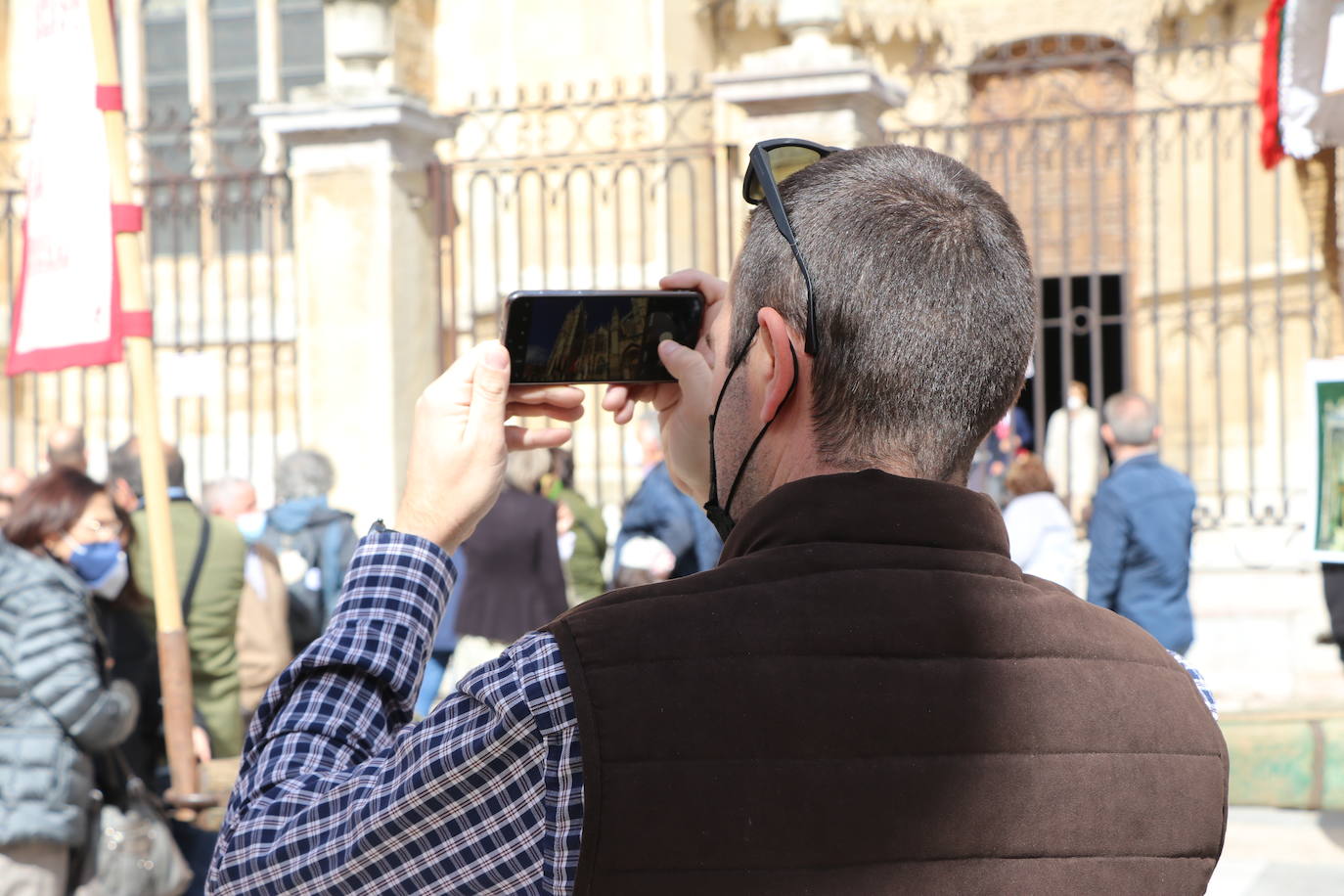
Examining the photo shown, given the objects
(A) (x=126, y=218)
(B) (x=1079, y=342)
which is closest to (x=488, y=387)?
(A) (x=126, y=218)

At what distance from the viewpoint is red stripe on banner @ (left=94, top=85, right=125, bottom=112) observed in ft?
12.8

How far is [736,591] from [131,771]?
145 inches

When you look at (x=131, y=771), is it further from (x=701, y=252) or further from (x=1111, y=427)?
(x=701, y=252)

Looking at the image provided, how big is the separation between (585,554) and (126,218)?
12.2ft

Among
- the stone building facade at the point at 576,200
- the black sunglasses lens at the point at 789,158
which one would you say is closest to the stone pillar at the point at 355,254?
the stone building facade at the point at 576,200

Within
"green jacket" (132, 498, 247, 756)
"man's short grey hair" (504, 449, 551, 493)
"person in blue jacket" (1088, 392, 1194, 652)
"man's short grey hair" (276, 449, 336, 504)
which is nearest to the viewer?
"green jacket" (132, 498, 247, 756)

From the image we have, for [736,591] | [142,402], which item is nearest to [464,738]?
[736,591]

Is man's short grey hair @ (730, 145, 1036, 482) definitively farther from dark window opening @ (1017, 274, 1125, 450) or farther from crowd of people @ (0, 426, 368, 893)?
dark window opening @ (1017, 274, 1125, 450)

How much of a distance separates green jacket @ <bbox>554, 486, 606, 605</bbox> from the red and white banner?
339cm

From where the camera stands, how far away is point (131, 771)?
14.4ft

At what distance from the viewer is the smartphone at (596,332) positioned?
1695 mm

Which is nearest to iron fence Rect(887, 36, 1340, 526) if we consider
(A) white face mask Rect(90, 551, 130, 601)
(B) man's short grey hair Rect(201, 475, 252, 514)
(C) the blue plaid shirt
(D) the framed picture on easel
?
(D) the framed picture on easel

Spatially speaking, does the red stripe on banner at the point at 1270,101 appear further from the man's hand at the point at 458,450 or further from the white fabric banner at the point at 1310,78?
the man's hand at the point at 458,450

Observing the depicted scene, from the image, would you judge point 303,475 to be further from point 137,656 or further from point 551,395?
point 551,395
